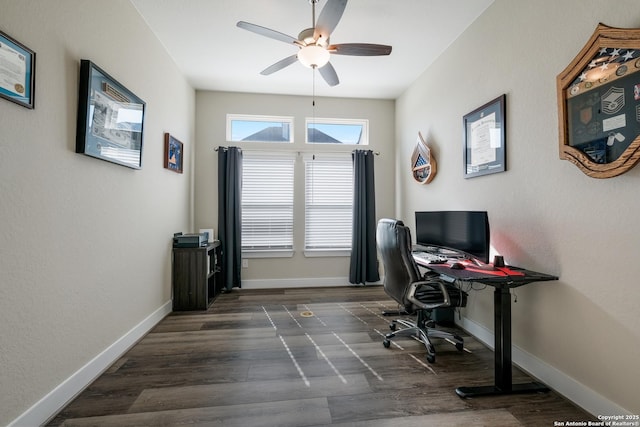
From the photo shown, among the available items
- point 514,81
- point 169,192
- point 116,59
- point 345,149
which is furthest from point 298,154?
point 514,81

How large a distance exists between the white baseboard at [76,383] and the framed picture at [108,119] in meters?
1.41

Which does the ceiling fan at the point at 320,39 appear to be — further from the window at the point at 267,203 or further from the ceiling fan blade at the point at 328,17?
the window at the point at 267,203

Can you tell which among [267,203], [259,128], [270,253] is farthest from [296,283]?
[259,128]

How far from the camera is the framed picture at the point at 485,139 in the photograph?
2.31 m

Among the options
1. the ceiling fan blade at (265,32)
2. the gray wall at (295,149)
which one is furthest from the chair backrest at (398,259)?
the gray wall at (295,149)

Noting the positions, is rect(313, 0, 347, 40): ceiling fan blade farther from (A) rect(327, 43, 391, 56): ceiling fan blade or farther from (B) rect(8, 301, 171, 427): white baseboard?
(B) rect(8, 301, 171, 427): white baseboard

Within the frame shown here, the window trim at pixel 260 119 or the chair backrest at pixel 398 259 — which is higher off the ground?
the window trim at pixel 260 119

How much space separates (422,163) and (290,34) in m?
2.10

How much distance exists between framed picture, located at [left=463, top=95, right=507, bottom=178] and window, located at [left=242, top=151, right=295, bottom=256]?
246 cm

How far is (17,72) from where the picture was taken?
137 centimetres

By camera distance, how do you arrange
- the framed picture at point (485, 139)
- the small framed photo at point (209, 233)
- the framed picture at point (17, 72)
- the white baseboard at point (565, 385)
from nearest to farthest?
the framed picture at point (17, 72)
the white baseboard at point (565, 385)
the framed picture at point (485, 139)
the small framed photo at point (209, 233)

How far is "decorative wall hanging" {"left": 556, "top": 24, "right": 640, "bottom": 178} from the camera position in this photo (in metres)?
1.42

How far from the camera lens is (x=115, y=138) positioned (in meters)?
2.15

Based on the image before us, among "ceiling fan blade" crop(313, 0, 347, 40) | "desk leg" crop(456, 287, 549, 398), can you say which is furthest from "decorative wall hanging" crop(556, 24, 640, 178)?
"ceiling fan blade" crop(313, 0, 347, 40)
